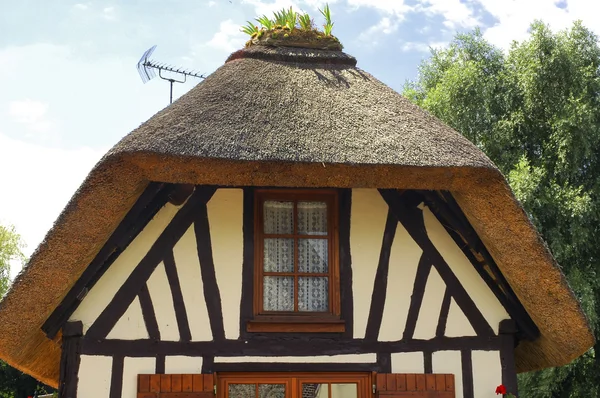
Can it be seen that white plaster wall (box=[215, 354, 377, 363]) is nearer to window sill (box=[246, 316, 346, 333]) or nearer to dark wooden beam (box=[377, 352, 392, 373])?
dark wooden beam (box=[377, 352, 392, 373])

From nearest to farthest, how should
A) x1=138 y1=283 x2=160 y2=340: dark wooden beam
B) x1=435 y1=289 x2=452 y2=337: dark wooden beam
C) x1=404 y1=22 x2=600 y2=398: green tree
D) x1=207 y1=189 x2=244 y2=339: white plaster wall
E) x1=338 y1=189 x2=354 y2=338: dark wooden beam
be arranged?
x1=138 y1=283 x2=160 y2=340: dark wooden beam, x1=207 y1=189 x2=244 y2=339: white plaster wall, x1=338 y1=189 x2=354 y2=338: dark wooden beam, x1=435 y1=289 x2=452 y2=337: dark wooden beam, x1=404 y1=22 x2=600 y2=398: green tree

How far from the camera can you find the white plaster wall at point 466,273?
6.84 metres

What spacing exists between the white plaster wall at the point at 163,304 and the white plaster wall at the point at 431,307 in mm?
2332

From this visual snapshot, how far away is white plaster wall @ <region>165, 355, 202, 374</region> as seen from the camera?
6.29 meters

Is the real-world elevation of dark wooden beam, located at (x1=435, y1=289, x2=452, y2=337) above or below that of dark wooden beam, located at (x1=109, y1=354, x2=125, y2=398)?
above

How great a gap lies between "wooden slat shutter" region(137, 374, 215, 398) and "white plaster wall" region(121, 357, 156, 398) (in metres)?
0.09

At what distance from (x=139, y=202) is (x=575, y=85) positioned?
1122 centimetres

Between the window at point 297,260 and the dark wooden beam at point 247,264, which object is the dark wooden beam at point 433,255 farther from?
the dark wooden beam at point 247,264

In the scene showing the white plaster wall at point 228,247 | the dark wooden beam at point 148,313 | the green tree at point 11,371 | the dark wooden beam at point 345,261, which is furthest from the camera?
the green tree at point 11,371

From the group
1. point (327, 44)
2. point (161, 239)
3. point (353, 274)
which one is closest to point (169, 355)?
point (161, 239)

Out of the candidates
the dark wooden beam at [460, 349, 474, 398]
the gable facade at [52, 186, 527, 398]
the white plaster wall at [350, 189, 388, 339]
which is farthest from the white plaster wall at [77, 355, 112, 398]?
the dark wooden beam at [460, 349, 474, 398]

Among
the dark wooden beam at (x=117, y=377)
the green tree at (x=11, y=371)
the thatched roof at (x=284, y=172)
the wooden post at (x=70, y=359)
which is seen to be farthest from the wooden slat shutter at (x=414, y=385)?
the green tree at (x=11, y=371)

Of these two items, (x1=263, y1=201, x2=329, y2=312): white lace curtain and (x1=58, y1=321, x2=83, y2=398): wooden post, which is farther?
(x1=263, y1=201, x2=329, y2=312): white lace curtain

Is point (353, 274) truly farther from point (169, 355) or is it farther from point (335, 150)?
point (169, 355)
